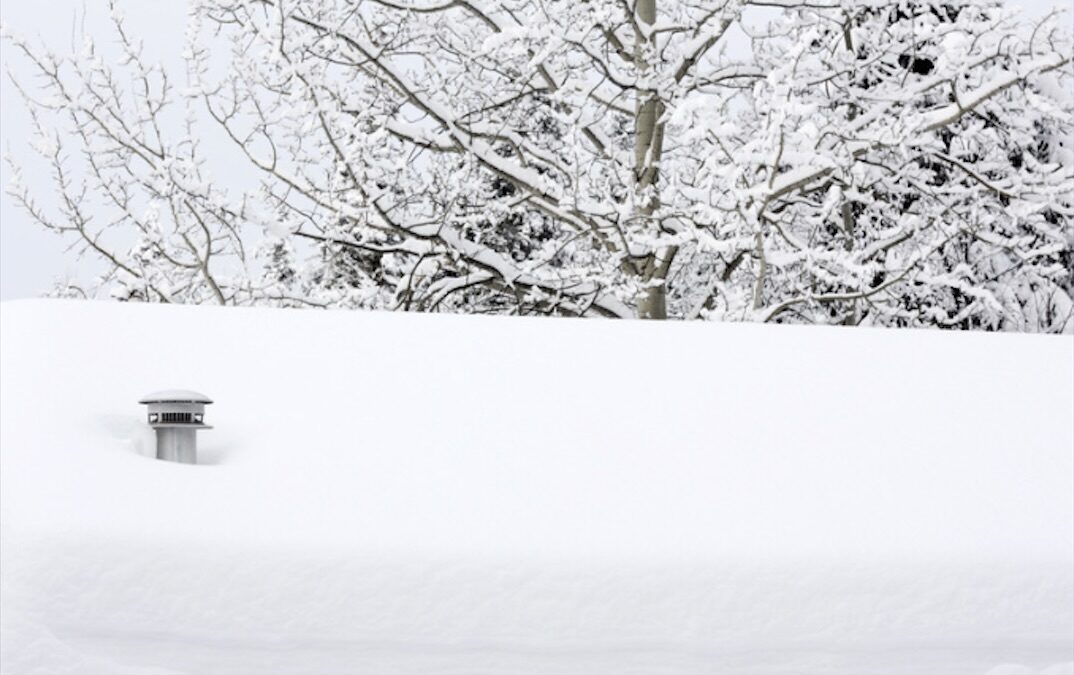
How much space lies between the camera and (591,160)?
27.2 ft

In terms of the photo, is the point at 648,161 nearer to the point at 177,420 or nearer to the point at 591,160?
the point at 591,160

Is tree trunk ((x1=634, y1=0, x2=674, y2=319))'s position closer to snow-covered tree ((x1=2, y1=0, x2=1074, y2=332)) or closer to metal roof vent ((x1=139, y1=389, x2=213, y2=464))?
snow-covered tree ((x1=2, y1=0, x2=1074, y2=332))

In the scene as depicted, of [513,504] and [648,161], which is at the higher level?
[648,161]

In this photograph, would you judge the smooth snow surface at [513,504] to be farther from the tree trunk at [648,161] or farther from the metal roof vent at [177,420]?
the tree trunk at [648,161]

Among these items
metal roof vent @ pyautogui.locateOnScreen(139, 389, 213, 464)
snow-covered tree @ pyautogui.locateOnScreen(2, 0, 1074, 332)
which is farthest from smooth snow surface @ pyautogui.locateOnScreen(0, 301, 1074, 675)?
snow-covered tree @ pyautogui.locateOnScreen(2, 0, 1074, 332)

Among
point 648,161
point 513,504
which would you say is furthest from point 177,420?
point 648,161

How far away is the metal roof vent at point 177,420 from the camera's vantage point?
8.91 ft

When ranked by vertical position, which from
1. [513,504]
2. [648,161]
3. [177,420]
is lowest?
[513,504]

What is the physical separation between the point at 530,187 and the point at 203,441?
512 centimetres

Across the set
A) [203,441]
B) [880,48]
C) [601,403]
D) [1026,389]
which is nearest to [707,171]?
[880,48]

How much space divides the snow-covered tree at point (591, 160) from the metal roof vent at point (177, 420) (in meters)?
4.19

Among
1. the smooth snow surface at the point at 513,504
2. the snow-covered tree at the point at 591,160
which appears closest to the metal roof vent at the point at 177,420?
the smooth snow surface at the point at 513,504

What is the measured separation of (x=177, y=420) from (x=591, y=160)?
5.82 metres

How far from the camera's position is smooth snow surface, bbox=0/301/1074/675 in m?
2.43
